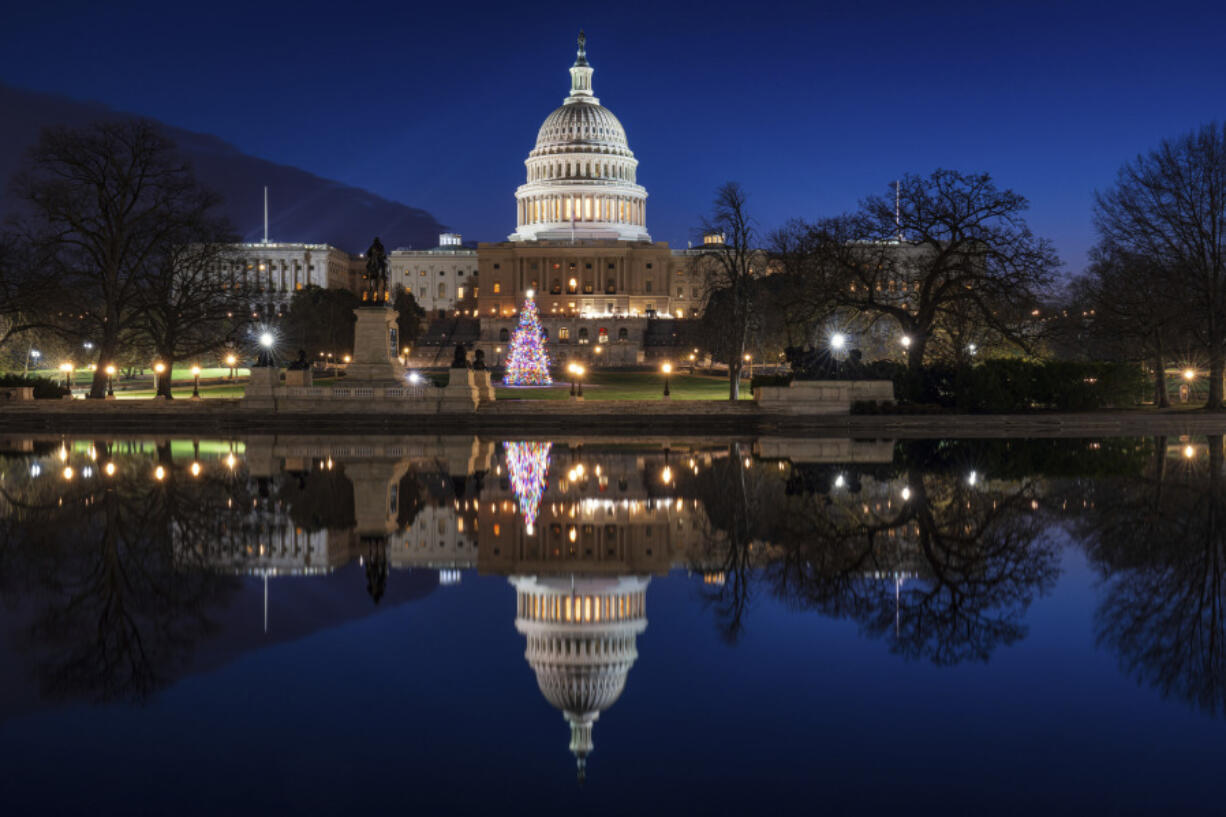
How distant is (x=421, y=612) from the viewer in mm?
10945

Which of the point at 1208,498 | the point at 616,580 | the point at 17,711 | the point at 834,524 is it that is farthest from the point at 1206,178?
the point at 17,711

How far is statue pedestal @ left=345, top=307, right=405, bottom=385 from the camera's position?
47031 millimetres

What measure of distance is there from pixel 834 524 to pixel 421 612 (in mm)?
7185

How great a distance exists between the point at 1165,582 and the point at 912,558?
2682 millimetres

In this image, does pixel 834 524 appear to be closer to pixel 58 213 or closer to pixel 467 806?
pixel 467 806

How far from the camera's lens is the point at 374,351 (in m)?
47.4

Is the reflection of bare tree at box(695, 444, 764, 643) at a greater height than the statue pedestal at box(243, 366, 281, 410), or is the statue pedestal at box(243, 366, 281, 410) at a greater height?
the statue pedestal at box(243, 366, 281, 410)

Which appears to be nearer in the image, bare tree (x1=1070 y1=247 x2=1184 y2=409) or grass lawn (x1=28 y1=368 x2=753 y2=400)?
bare tree (x1=1070 y1=247 x2=1184 y2=409)

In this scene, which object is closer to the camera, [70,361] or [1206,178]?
[1206,178]

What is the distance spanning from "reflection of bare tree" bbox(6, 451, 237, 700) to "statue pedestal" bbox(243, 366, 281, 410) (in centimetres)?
2499

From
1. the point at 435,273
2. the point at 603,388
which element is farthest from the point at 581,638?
the point at 435,273

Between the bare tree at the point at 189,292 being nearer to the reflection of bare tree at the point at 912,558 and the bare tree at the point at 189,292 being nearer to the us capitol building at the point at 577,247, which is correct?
the reflection of bare tree at the point at 912,558

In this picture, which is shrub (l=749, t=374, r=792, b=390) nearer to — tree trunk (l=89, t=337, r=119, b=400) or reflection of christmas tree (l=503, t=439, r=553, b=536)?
reflection of christmas tree (l=503, t=439, r=553, b=536)

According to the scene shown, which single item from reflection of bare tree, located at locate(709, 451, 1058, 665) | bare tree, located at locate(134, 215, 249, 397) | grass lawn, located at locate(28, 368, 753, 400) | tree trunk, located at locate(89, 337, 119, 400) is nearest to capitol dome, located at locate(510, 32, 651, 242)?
grass lawn, located at locate(28, 368, 753, 400)
